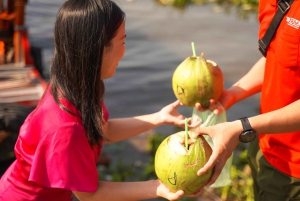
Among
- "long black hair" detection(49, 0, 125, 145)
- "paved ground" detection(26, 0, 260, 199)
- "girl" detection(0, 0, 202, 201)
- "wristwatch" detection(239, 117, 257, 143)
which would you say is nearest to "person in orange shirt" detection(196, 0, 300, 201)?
"wristwatch" detection(239, 117, 257, 143)

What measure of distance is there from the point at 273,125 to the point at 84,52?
0.80 metres

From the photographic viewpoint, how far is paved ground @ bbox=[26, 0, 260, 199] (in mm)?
5102

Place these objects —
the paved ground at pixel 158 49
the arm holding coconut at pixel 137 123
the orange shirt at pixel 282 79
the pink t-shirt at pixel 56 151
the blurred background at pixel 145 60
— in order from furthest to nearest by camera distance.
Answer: the paved ground at pixel 158 49, the blurred background at pixel 145 60, the arm holding coconut at pixel 137 123, the orange shirt at pixel 282 79, the pink t-shirt at pixel 56 151

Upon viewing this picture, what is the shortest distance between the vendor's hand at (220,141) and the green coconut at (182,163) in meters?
0.04

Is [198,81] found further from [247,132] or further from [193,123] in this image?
[247,132]

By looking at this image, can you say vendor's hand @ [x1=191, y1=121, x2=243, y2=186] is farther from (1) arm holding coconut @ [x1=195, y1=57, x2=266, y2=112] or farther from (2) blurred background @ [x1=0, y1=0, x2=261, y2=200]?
(2) blurred background @ [x1=0, y1=0, x2=261, y2=200]

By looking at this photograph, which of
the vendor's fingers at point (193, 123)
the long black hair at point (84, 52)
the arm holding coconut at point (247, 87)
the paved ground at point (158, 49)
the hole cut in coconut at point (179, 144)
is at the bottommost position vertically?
the paved ground at point (158, 49)

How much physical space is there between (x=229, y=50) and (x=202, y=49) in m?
0.42

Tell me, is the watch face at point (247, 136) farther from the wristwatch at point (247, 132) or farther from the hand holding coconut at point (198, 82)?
the hand holding coconut at point (198, 82)

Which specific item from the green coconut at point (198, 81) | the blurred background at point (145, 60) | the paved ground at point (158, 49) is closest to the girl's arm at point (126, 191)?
the green coconut at point (198, 81)

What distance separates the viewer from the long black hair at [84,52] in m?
1.90

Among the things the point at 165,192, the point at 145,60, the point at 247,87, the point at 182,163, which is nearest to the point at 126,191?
the point at 165,192

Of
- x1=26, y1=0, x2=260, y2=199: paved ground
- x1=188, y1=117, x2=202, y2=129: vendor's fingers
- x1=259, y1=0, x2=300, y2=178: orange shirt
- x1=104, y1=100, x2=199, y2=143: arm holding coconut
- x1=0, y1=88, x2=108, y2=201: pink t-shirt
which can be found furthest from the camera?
x1=26, y1=0, x2=260, y2=199: paved ground

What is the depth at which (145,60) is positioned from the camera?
254 inches
